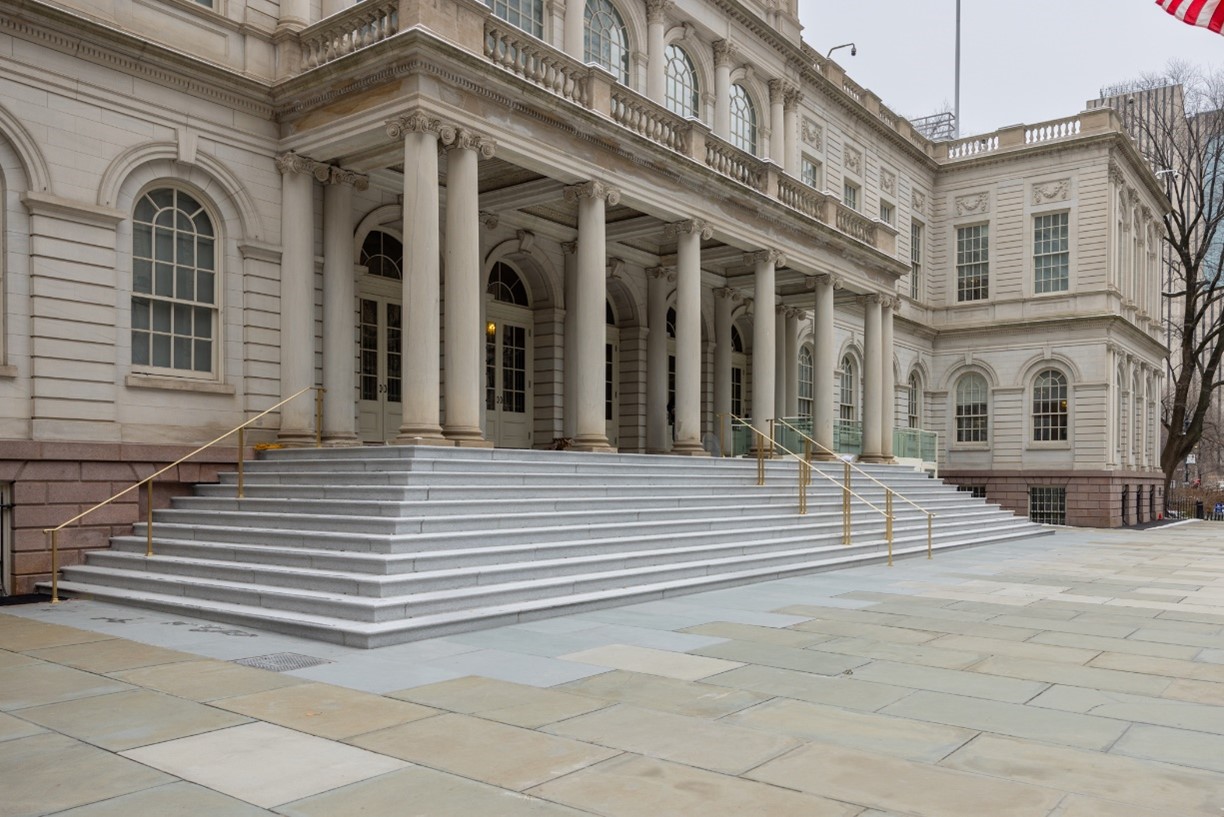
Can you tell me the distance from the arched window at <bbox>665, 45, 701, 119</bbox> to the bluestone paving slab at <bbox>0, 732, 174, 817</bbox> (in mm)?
20755

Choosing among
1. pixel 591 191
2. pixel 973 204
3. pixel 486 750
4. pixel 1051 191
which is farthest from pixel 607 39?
pixel 1051 191

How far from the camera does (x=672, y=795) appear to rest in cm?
486

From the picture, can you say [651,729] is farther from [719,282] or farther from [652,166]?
[719,282]

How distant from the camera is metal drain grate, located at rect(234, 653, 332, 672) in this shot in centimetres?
772

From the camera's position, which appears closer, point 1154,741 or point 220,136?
point 1154,741

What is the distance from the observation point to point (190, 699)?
6648 millimetres

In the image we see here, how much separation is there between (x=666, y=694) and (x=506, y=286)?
613 inches

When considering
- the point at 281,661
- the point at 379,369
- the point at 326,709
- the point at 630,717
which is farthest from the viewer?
the point at 379,369

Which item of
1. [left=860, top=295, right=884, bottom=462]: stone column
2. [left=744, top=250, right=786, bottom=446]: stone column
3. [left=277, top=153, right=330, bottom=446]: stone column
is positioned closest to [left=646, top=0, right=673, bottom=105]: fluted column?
[left=744, top=250, right=786, bottom=446]: stone column

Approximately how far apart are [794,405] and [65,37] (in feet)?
63.3

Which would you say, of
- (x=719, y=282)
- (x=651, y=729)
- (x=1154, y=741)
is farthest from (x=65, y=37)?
(x=719, y=282)

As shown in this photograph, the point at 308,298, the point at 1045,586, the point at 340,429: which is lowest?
the point at 1045,586

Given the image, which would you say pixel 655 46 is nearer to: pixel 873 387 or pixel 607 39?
pixel 607 39

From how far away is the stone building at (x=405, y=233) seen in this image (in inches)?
515
